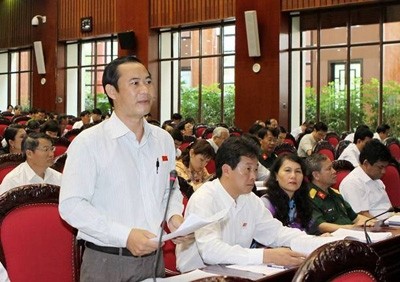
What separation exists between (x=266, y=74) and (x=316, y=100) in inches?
47.2

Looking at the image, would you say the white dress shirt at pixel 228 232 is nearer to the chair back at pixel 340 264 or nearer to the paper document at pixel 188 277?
the paper document at pixel 188 277

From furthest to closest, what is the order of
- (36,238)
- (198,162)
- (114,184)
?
(198,162) → (36,238) → (114,184)

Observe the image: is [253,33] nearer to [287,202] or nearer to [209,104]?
[209,104]

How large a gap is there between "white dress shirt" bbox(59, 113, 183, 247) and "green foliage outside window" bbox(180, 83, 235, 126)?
12.4 meters

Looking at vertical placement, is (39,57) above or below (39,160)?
above

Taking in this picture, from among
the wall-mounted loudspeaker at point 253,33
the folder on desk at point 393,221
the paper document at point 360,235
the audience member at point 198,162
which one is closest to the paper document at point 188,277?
the paper document at point 360,235

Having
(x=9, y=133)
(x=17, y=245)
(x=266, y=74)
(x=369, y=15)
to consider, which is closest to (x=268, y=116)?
(x=266, y=74)

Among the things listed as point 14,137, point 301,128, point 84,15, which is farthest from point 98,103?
point 14,137

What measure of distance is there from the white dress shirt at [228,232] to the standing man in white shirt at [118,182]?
1.85 feet

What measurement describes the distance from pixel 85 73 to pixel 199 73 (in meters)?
4.67

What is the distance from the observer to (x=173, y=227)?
2645 millimetres

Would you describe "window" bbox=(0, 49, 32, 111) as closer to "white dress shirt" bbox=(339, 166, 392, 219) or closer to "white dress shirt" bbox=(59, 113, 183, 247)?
"white dress shirt" bbox=(339, 166, 392, 219)

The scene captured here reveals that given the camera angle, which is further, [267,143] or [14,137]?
[267,143]

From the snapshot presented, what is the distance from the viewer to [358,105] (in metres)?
13.4
